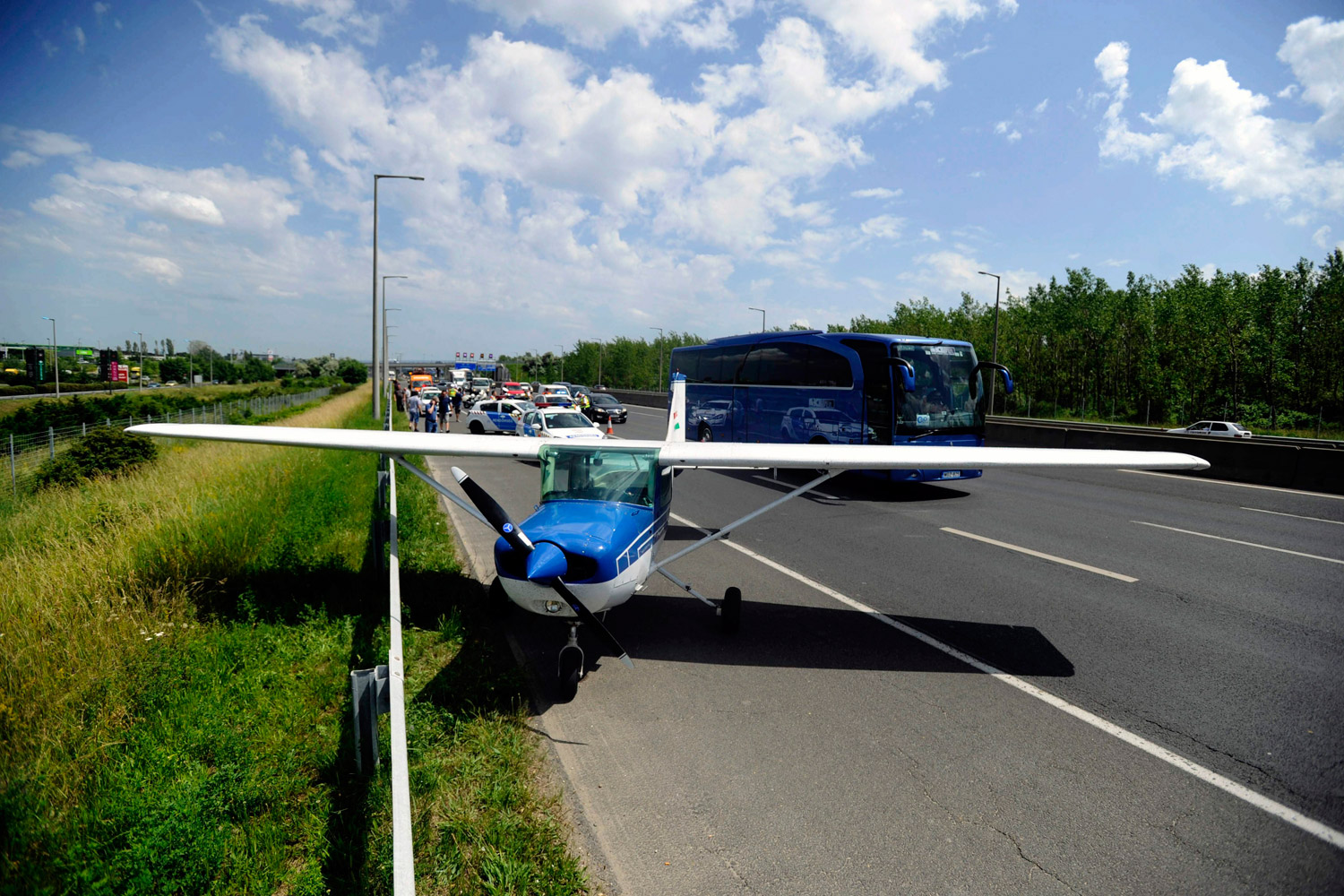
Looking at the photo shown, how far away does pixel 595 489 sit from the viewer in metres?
6.09

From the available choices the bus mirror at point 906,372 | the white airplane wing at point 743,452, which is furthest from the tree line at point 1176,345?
the white airplane wing at point 743,452

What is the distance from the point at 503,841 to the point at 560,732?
132cm

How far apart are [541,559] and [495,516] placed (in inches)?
19.7

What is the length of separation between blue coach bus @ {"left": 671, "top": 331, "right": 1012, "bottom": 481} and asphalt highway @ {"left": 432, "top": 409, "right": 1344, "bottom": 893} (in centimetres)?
516

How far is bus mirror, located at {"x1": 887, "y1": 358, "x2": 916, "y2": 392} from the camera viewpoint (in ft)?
46.4

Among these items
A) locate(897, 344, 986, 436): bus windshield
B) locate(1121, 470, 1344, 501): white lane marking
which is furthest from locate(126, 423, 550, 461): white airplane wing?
locate(1121, 470, 1344, 501): white lane marking

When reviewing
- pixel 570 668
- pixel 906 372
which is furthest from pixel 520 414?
pixel 570 668

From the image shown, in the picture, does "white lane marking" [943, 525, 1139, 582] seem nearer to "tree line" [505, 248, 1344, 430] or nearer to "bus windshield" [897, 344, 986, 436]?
"bus windshield" [897, 344, 986, 436]

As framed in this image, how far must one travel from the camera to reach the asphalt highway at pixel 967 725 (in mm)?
3594

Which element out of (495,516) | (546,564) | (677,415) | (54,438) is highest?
(677,415)

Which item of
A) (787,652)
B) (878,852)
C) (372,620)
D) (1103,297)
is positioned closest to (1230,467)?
(787,652)

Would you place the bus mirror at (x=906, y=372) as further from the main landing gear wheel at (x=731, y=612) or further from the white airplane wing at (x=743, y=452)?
the main landing gear wheel at (x=731, y=612)

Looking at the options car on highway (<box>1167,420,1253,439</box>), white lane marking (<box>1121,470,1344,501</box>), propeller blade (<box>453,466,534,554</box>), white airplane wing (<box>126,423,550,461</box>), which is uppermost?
car on highway (<box>1167,420,1253,439</box>)

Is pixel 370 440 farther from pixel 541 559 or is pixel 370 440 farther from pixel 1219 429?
pixel 1219 429
